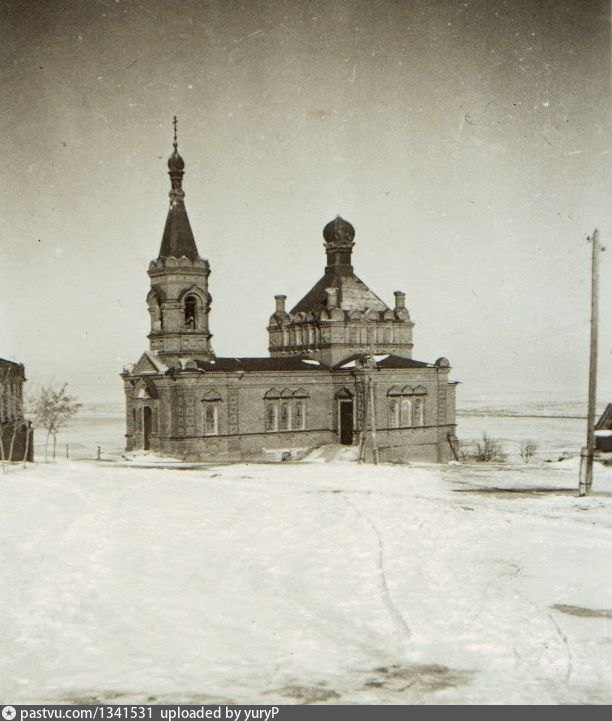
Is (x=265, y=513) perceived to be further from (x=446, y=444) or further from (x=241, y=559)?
(x=446, y=444)

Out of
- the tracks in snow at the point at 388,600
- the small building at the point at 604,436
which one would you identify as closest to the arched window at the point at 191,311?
the small building at the point at 604,436

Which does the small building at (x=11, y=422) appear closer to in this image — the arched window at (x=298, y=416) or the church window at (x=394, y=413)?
the arched window at (x=298, y=416)

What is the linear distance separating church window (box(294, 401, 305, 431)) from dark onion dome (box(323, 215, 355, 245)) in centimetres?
1124

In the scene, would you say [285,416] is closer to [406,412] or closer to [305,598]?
[406,412]

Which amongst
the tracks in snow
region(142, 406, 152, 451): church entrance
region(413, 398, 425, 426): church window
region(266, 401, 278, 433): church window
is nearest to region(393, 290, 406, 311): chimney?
region(413, 398, 425, 426): church window

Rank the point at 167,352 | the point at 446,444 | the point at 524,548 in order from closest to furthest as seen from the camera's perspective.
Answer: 1. the point at 524,548
2. the point at 167,352
3. the point at 446,444

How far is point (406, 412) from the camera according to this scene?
40.8 m

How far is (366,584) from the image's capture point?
41.1ft

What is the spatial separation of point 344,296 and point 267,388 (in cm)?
865

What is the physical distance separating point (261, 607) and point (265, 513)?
6.49m

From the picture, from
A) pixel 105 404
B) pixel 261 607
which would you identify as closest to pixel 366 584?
pixel 261 607

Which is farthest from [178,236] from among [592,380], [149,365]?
[592,380]

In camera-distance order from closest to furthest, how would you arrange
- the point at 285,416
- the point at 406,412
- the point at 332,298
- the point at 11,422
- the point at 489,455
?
the point at 11,422 < the point at 285,416 < the point at 406,412 < the point at 332,298 < the point at 489,455

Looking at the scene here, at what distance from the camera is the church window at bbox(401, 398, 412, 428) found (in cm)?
4066
